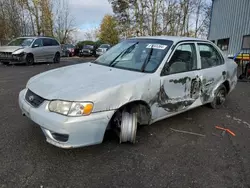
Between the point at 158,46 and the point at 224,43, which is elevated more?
the point at 224,43

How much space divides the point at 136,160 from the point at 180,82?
1.45 meters

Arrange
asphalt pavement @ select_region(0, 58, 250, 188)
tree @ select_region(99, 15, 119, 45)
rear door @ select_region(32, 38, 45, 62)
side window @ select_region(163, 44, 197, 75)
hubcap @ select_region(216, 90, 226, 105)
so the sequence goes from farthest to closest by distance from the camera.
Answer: tree @ select_region(99, 15, 119, 45)
rear door @ select_region(32, 38, 45, 62)
hubcap @ select_region(216, 90, 226, 105)
side window @ select_region(163, 44, 197, 75)
asphalt pavement @ select_region(0, 58, 250, 188)

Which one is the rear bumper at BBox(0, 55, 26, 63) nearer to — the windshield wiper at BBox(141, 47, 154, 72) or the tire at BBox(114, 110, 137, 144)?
the windshield wiper at BBox(141, 47, 154, 72)

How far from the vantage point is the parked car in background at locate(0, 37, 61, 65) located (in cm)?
1026

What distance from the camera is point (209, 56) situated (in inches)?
154

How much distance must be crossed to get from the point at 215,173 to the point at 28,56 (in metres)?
11.0

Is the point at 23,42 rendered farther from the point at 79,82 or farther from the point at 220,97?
the point at 220,97

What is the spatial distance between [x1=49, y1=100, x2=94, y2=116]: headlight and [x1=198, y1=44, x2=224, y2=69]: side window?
8.00ft

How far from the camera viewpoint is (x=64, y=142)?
7.29 feet

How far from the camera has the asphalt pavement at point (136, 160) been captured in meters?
2.08

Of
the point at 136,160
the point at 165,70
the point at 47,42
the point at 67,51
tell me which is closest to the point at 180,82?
the point at 165,70

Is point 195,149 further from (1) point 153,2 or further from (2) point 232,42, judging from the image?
(1) point 153,2

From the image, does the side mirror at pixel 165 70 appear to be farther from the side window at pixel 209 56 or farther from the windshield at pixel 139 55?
the side window at pixel 209 56

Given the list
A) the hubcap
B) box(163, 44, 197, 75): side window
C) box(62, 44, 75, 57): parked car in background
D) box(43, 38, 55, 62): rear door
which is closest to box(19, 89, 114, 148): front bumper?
box(163, 44, 197, 75): side window
